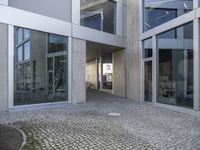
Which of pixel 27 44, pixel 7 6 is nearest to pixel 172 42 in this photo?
pixel 27 44

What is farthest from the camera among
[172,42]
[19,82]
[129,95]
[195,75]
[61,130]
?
[129,95]

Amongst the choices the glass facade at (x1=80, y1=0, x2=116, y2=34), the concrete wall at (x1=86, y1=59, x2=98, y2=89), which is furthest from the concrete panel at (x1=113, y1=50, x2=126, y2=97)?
the concrete wall at (x1=86, y1=59, x2=98, y2=89)

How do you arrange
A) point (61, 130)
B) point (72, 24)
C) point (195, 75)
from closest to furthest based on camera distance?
point (61, 130) → point (195, 75) → point (72, 24)

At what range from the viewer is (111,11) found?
16172mm

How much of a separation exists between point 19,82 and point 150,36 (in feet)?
22.1

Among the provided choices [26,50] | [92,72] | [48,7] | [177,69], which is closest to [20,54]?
[26,50]

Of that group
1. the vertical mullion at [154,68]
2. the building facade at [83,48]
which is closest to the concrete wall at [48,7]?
the building facade at [83,48]

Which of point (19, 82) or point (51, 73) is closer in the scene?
point (19, 82)

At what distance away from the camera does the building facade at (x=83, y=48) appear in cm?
962

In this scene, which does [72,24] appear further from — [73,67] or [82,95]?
[82,95]

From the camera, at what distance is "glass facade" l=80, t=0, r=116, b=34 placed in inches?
535

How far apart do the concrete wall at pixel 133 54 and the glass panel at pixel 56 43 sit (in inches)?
175

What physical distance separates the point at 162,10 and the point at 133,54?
3.83m

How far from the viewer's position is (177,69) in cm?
1048
